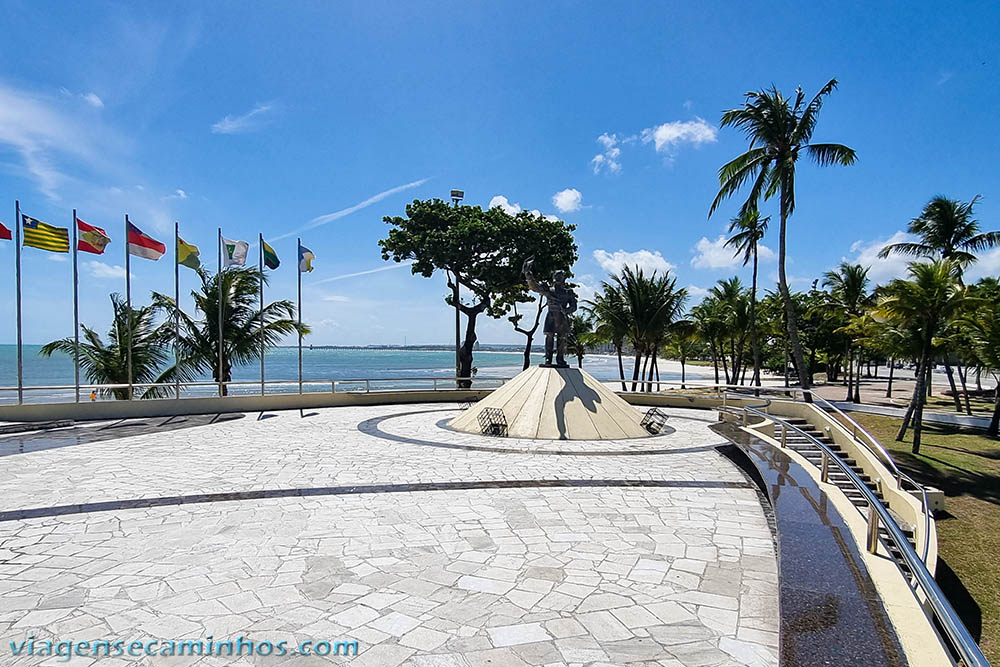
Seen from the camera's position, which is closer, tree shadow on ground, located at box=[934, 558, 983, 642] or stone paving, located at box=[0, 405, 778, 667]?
stone paving, located at box=[0, 405, 778, 667]

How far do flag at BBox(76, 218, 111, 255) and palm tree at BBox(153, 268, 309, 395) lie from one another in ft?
19.3

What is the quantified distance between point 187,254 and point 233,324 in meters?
6.29

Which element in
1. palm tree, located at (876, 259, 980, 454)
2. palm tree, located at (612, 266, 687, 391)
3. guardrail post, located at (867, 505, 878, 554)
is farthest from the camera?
palm tree, located at (612, 266, 687, 391)

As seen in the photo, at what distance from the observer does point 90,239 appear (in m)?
18.0

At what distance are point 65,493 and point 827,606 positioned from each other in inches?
396

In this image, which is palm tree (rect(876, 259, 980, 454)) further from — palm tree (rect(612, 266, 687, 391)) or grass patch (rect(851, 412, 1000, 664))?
palm tree (rect(612, 266, 687, 391))

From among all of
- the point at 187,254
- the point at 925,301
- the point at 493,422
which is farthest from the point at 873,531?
the point at 187,254

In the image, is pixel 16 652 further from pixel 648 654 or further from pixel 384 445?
pixel 384 445

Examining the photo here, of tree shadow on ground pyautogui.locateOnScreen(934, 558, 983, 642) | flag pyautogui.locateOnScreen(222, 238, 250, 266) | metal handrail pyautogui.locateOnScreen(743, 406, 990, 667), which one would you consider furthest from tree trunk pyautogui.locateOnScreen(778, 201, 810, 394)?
flag pyautogui.locateOnScreen(222, 238, 250, 266)

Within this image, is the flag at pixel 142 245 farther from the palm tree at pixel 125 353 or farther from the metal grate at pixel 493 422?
the metal grate at pixel 493 422

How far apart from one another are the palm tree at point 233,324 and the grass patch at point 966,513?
22.4 m

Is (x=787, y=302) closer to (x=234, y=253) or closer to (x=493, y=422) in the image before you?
(x=493, y=422)

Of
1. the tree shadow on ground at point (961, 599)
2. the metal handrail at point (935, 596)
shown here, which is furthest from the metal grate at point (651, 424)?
the metal handrail at point (935, 596)

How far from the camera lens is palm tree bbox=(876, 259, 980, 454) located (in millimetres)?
16172
